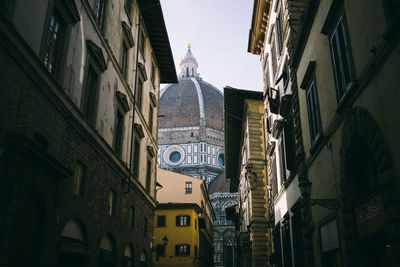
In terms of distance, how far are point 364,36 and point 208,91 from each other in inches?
5000

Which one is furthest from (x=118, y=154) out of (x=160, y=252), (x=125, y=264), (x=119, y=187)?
(x=160, y=252)

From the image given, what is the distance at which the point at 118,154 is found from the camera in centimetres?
1661

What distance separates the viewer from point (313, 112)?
12328 mm

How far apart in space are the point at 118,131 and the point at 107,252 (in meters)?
4.98

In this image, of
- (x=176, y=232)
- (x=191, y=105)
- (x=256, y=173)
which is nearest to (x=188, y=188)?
(x=176, y=232)

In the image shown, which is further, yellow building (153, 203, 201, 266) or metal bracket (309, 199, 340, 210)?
yellow building (153, 203, 201, 266)

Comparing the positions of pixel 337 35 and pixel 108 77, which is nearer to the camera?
pixel 337 35

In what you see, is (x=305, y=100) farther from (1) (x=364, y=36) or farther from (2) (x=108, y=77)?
(2) (x=108, y=77)

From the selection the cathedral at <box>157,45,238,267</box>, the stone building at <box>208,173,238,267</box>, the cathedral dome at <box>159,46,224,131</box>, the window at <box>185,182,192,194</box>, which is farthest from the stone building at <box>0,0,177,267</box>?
the cathedral dome at <box>159,46,224,131</box>

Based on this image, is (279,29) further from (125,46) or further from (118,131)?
(118,131)

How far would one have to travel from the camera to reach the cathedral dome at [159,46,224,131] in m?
116

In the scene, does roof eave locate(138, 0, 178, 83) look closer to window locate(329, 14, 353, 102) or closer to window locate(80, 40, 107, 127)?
window locate(80, 40, 107, 127)

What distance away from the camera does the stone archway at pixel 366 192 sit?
6.68 m

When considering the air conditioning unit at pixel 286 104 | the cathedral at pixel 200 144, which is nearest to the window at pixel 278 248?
the air conditioning unit at pixel 286 104
